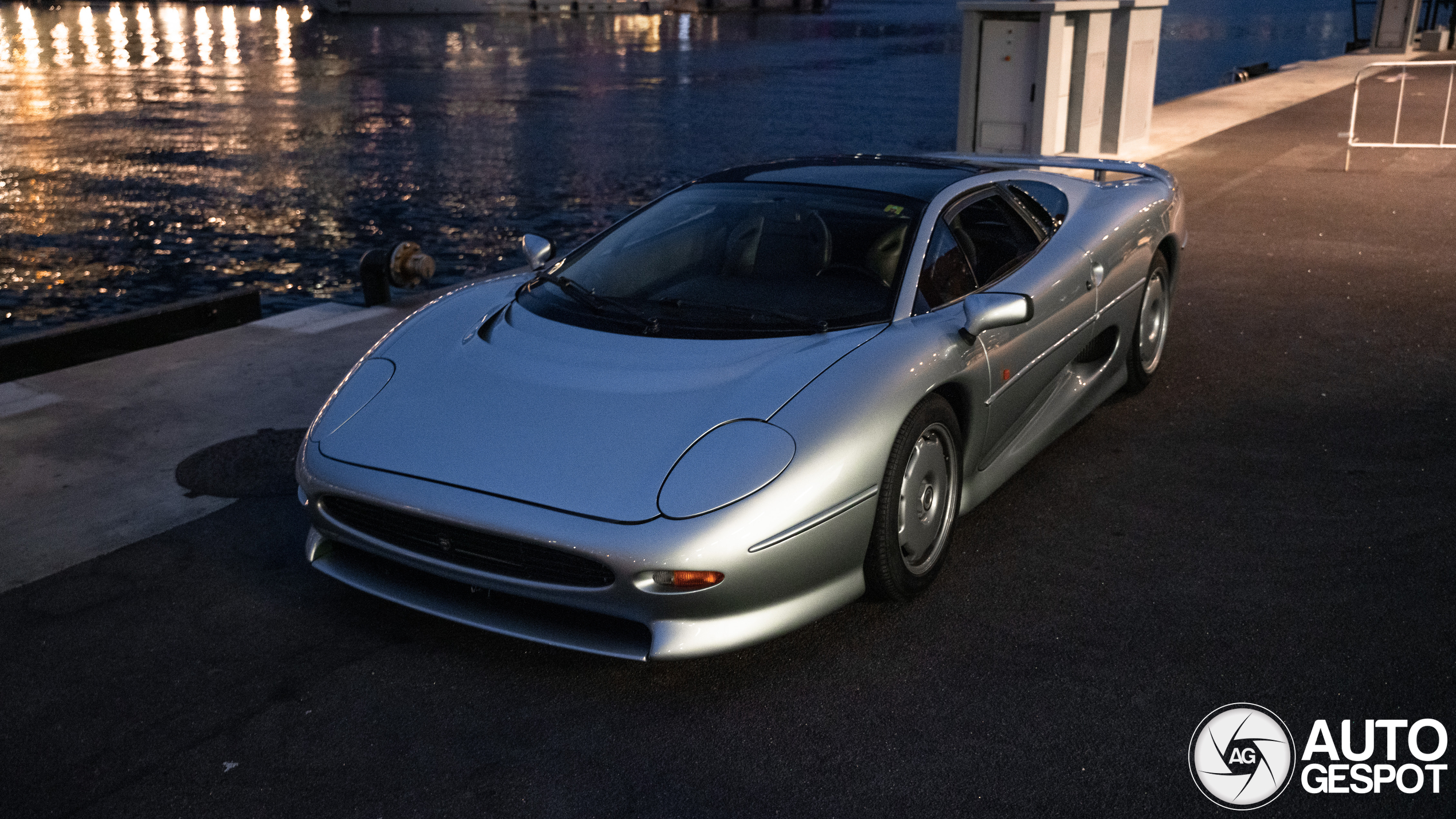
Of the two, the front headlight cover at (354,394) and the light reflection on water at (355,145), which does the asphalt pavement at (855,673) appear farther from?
the light reflection on water at (355,145)

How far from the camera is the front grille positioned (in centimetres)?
326

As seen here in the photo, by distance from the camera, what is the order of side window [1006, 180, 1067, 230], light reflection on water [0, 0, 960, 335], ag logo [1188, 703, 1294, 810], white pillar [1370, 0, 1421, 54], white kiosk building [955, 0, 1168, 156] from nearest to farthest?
1. ag logo [1188, 703, 1294, 810]
2. side window [1006, 180, 1067, 230]
3. light reflection on water [0, 0, 960, 335]
4. white kiosk building [955, 0, 1168, 156]
5. white pillar [1370, 0, 1421, 54]

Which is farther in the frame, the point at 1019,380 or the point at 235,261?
the point at 235,261

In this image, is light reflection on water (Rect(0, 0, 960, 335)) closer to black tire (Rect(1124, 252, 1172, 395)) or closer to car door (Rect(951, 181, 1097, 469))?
black tire (Rect(1124, 252, 1172, 395))

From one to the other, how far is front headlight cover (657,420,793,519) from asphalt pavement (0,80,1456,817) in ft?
1.98

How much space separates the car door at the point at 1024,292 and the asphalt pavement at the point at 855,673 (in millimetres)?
462

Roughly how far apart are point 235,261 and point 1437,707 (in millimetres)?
11237

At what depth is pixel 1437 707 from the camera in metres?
3.28

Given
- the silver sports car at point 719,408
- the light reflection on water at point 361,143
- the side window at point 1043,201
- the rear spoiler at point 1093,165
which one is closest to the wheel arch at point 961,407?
the silver sports car at point 719,408

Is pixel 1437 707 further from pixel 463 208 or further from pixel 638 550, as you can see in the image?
pixel 463 208

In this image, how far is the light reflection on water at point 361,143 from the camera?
1223cm

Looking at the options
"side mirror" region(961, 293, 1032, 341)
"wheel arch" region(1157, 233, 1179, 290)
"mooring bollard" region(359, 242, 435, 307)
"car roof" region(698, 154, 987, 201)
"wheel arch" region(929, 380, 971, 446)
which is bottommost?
"mooring bollard" region(359, 242, 435, 307)

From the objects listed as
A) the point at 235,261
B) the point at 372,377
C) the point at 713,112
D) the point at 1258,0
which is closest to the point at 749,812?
the point at 372,377

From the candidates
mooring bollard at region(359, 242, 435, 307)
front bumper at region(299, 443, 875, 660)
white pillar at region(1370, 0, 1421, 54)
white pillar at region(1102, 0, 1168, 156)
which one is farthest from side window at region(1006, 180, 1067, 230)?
white pillar at region(1370, 0, 1421, 54)
